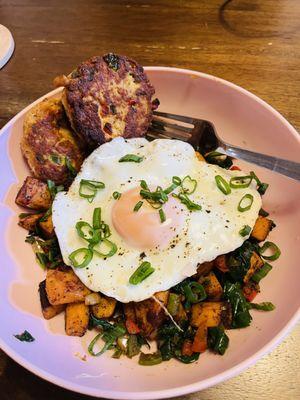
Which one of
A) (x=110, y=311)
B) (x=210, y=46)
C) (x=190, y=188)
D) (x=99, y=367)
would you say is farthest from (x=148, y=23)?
(x=99, y=367)

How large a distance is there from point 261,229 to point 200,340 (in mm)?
667

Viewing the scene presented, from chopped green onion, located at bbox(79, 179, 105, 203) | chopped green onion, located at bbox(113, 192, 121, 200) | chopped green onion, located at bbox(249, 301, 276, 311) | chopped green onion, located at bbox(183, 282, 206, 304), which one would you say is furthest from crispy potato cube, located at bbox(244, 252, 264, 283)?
chopped green onion, located at bbox(79, 179, 105, 203)

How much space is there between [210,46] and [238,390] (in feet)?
9.29

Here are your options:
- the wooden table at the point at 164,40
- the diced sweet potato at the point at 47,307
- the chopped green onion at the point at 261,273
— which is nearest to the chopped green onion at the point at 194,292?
the chopped green onion at the point at 261,273

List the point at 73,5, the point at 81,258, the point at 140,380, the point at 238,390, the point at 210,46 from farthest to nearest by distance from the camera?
the point at 73,5, the point at 210,46, the point at 81,258, the point at 238,390, the point at 140,380

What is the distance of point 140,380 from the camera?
167cm

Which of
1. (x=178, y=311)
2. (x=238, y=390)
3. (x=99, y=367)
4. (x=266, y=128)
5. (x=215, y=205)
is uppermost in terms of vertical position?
(x=266, y=128)

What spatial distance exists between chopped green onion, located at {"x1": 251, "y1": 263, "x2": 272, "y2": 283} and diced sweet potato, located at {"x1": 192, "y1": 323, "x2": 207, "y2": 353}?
0.36 m

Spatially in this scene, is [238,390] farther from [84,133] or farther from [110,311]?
[84,133]

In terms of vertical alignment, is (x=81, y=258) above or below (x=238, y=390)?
above

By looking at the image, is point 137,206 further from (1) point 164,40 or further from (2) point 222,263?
(1) point 164,40

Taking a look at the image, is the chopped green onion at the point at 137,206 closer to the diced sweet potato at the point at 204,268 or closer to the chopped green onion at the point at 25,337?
the diced sweet potato at the point at 204,268

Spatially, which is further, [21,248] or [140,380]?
[21,248]

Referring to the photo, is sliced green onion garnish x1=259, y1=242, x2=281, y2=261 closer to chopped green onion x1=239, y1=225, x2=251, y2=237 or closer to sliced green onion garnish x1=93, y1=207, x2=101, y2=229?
chopped green onion x1=239, y1=225, x2=251, y2=237
